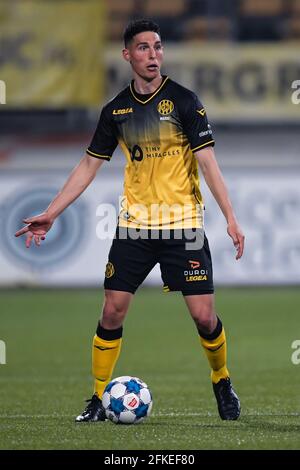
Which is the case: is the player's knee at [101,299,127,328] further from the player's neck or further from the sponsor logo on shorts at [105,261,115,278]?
the player's neck

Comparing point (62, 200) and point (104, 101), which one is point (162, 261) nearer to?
point (62, 200)

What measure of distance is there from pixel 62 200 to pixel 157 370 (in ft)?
11.9

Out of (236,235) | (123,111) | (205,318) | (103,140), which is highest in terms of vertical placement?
(123,111)

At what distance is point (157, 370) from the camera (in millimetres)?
10359

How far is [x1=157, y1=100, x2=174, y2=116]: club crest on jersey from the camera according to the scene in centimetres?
689

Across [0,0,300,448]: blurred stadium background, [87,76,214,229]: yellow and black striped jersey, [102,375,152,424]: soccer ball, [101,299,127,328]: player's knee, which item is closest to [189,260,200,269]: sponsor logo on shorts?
[87,76,214,229]: yellow and black striped jersey

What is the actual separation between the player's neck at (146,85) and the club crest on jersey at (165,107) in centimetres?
11

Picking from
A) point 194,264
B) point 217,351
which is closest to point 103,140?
point 194,264

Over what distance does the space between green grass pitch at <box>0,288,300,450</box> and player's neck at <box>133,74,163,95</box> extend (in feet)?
6.63

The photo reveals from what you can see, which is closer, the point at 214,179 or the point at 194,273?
the point at 214,179

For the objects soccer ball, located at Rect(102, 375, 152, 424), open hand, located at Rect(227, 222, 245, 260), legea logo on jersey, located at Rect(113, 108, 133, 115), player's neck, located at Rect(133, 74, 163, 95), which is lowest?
soccer ball, located at Rect(102, 375, 152, 424)

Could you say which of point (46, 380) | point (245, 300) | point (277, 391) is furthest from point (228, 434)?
point (245, 300)

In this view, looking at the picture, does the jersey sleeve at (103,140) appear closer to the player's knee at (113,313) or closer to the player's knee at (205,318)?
the player's knee at (113,313)

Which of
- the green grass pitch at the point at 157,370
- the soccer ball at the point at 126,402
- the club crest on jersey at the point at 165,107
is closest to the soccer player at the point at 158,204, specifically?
the club crest on jersey at the point at 165,107
